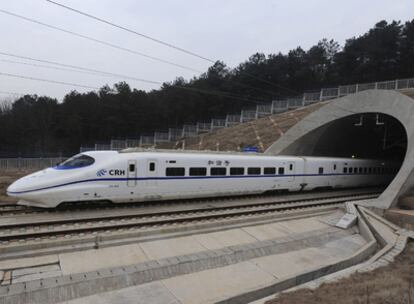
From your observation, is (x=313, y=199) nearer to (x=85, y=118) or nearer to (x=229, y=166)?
(x=229, y=166)

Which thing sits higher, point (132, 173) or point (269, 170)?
point (132, 173)

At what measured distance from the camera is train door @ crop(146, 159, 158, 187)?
1463 centimetres

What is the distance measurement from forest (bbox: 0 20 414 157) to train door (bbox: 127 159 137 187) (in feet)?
156

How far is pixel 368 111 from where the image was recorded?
76.5 feet

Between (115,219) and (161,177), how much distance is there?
342cm

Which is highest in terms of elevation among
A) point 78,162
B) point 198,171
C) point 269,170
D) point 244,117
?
point 244,117

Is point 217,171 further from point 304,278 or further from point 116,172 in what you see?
point 304,278

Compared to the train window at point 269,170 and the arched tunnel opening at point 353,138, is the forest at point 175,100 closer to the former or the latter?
the arched tunnel opening at point 353,138

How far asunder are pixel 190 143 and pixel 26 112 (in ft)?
131

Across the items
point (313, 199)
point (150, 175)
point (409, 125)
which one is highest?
point (409, 125)

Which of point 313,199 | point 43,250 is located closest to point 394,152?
point 313,199

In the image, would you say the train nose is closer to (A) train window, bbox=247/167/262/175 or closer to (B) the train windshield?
(B) the train windshield

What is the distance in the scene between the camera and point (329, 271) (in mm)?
8945

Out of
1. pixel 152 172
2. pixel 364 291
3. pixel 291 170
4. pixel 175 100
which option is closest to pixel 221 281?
pixel 364 291
